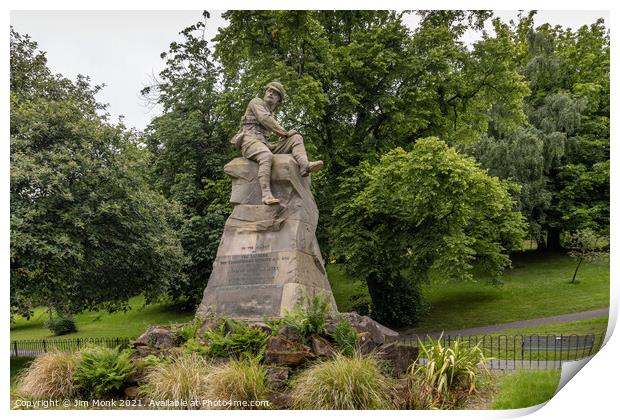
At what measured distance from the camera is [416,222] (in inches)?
739

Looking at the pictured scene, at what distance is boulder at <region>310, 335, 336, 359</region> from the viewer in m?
8.77

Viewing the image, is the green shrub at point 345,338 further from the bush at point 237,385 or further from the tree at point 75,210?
the tree at point 75,210

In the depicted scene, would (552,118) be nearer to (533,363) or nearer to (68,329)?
(533,363)

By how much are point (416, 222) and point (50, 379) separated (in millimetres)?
12008

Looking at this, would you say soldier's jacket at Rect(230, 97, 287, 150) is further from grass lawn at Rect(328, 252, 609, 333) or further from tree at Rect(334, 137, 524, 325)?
grass lawn at Rect(328, 252, 609, 333)

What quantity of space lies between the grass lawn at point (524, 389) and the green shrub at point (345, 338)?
6.49 ft

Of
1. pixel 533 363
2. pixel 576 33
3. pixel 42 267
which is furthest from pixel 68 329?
pixel 576 33

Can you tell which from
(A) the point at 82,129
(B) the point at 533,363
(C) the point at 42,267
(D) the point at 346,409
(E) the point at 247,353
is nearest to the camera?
(D) the point at 346,409

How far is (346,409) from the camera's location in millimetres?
7809

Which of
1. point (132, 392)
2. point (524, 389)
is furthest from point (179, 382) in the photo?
point (524, 389)

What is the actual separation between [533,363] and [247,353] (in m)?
5.61

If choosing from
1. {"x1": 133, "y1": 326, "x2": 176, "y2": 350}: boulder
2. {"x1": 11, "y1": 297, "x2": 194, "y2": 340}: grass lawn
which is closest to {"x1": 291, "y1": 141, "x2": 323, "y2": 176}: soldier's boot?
{"x1": 133, "y1": 326, "x2": 176, "y2": 350}: boulder

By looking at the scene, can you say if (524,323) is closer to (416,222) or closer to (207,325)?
(416,222)

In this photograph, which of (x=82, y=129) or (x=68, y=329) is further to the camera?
(x=68, y=329)
